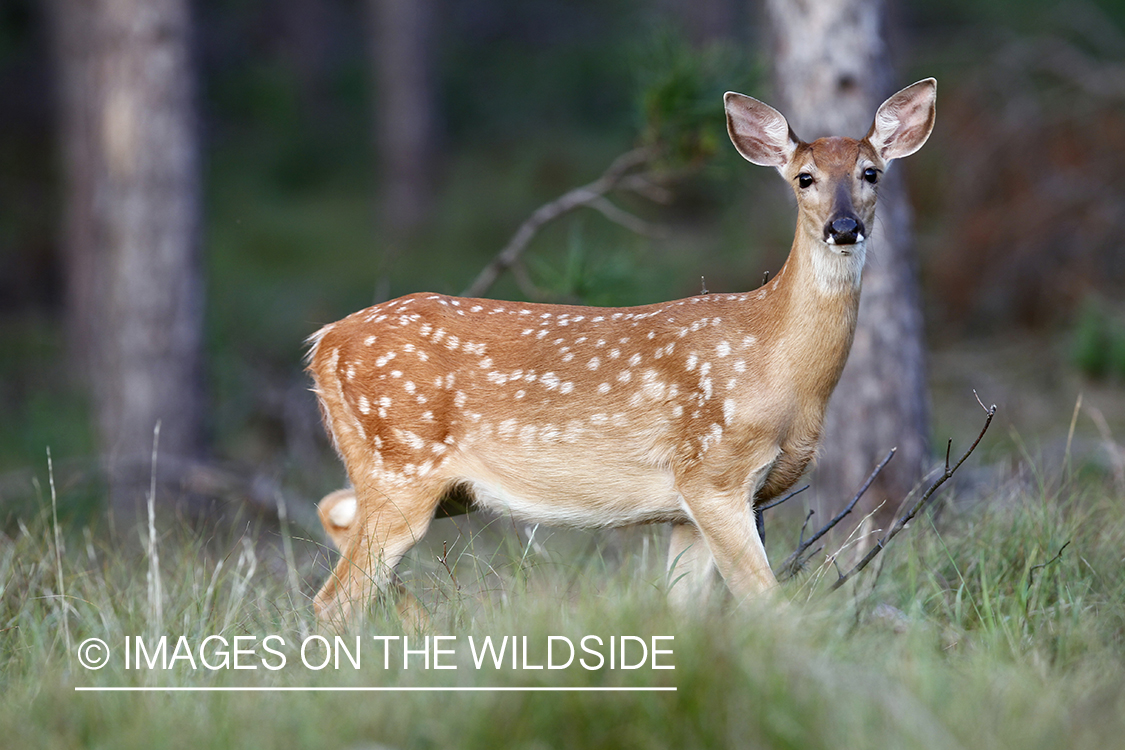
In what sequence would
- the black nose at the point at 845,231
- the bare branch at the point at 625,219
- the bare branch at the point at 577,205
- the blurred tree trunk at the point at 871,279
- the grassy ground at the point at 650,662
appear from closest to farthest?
the grassy ground at the point at 650,662 → the black nose at the point at 845,231 → the blurred tree trunk at the point at 871,279 → the bare branch at the point at 625,219 → the bare branch at the point at 577,205

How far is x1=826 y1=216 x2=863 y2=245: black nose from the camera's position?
3.50m

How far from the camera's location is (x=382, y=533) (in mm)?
4008

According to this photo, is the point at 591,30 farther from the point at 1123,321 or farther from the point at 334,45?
the point at 1123,321

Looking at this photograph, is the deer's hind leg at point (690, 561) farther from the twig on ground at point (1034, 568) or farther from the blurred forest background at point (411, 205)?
the blurred forest background at point (411, 205)

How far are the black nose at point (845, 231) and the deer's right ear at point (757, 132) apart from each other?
559 mm

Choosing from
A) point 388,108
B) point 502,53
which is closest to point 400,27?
point 388,108

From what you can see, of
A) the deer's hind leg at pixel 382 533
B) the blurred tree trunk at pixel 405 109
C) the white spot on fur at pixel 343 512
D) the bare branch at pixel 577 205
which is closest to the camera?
the deer's hind leg at pixel 382 533

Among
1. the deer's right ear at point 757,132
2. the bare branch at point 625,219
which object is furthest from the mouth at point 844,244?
the bare branch at point 625,219

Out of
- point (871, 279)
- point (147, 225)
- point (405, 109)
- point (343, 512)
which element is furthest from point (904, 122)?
point (405, 109)

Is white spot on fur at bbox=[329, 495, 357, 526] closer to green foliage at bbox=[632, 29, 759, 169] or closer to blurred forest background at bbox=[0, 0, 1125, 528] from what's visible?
blurred forest background at bbox=[0, 0, 1125, 528]

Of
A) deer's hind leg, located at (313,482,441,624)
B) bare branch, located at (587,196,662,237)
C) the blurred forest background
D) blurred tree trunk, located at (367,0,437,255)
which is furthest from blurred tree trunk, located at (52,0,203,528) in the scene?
blurred tree trunk, located at (367,0,437,255)

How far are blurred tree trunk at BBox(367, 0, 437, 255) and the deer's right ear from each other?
15.4 meters

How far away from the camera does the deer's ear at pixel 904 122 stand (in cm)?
400

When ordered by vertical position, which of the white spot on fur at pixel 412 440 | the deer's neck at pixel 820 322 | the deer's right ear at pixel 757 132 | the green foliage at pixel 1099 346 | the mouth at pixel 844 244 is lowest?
the green foliage at pixel 1099 346
